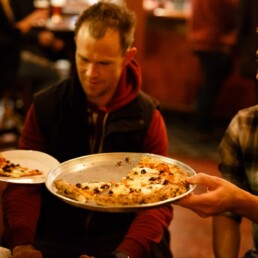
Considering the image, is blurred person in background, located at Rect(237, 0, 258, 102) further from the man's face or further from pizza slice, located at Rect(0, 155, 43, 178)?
pizza slice, located at Rect(0, 155, 43, 178)

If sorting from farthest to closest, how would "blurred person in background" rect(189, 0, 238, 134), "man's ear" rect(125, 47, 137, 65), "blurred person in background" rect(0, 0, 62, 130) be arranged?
"blurred person in background" rect(189, 0, 238, 134) < "blurred person in background" rect(0, 0, 62, 130) < "man's ear" rect(125, 47, 137, 65)

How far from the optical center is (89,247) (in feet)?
5.10

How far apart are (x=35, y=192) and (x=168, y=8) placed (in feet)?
13.5

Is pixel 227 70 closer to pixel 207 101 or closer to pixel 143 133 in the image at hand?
pixel 207 101

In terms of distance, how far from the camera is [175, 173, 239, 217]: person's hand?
1.17 meters

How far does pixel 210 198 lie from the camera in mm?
→ 1192

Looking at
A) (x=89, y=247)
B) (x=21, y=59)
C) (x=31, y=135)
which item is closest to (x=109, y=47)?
(x=31, y=135)

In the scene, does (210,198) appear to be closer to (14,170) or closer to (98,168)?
(98,168)

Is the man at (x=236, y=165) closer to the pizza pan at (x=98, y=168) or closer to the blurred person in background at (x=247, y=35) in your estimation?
the pizza pan at (x=98, y=168)

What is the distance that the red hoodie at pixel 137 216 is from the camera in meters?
1.39

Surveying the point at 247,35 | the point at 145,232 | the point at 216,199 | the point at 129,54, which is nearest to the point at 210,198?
the point at 216,199

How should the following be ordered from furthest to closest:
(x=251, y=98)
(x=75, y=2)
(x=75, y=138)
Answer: (x=75, y=2) < (x=251, y=98) < (x=75, y=138)

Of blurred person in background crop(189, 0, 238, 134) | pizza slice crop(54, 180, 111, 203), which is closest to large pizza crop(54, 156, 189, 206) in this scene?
pizza slice crop(54, 180, 111, 203)

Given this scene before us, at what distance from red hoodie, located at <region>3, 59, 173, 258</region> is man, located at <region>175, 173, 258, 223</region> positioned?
26cm
